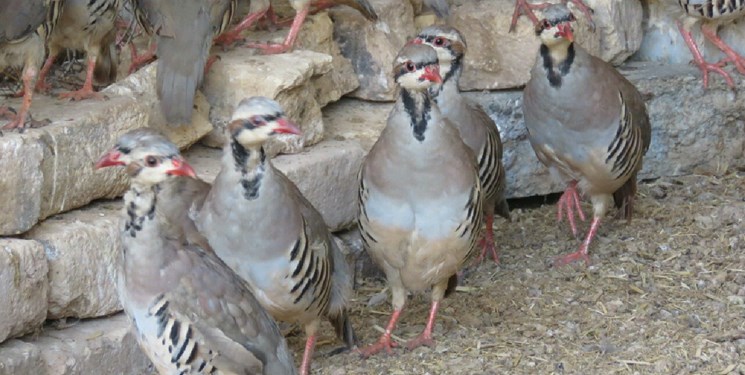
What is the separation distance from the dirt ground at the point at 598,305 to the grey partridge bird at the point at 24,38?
1573mm

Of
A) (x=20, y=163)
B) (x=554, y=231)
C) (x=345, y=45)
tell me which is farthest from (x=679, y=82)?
(x=20, y=163)

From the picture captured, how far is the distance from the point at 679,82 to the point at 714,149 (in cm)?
52

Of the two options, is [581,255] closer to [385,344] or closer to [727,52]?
[385,344]

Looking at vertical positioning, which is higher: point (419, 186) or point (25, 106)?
point (25, 106)

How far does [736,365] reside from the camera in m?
5.63

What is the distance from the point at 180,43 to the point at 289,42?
73 centimetres

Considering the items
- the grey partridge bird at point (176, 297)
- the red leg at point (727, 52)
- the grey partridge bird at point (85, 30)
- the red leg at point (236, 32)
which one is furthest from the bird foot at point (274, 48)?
the red leg at point (727, 52)

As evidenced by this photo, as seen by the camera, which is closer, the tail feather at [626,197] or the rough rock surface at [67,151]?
the rough rock surface at [67,151]

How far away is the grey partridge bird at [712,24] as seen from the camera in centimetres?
782

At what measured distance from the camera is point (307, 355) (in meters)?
5.63

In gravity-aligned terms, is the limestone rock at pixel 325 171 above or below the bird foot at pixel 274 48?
below

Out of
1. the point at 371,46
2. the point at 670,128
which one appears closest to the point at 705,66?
the point at 670,128

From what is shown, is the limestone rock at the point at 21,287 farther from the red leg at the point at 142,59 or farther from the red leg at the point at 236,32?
the red leg at the point at 236,32

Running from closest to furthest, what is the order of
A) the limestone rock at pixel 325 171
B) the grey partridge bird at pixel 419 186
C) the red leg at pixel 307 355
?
the grey partridge bird at pixel 419 186 → the red leg at pixel 307 355 → the limestone rock at pixel 325 171
